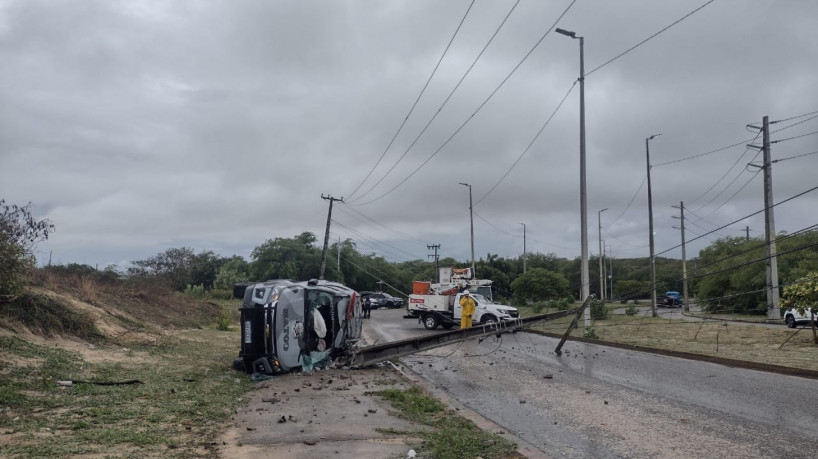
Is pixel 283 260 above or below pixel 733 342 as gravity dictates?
above

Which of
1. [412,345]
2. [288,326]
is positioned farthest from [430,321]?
[288,326]

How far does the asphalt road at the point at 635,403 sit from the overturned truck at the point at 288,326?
8.85 feet

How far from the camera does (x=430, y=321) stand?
1200 inches

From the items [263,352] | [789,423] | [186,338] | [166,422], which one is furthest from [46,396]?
[186,338]

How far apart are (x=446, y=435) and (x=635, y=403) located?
176 inches

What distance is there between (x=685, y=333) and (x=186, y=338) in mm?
20081

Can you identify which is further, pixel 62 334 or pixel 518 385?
pixel 62 334

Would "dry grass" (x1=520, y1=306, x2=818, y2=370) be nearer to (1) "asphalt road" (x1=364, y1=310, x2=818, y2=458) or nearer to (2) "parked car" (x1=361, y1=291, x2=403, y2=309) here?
(1) "asphalt road" (x1=364, y1=310, x2=818, y2=458)

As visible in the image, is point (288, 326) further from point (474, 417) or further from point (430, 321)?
point (430, 321)

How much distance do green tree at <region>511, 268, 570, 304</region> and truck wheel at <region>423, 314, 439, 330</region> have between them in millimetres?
29251

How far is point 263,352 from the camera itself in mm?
13141

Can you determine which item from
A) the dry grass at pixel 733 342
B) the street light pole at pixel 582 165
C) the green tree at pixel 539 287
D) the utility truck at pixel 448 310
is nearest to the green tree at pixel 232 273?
the green tree at pixel 539 287

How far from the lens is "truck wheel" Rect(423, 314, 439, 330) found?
30.3 m

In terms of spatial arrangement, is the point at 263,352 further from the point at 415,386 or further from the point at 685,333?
the point at 685,333
